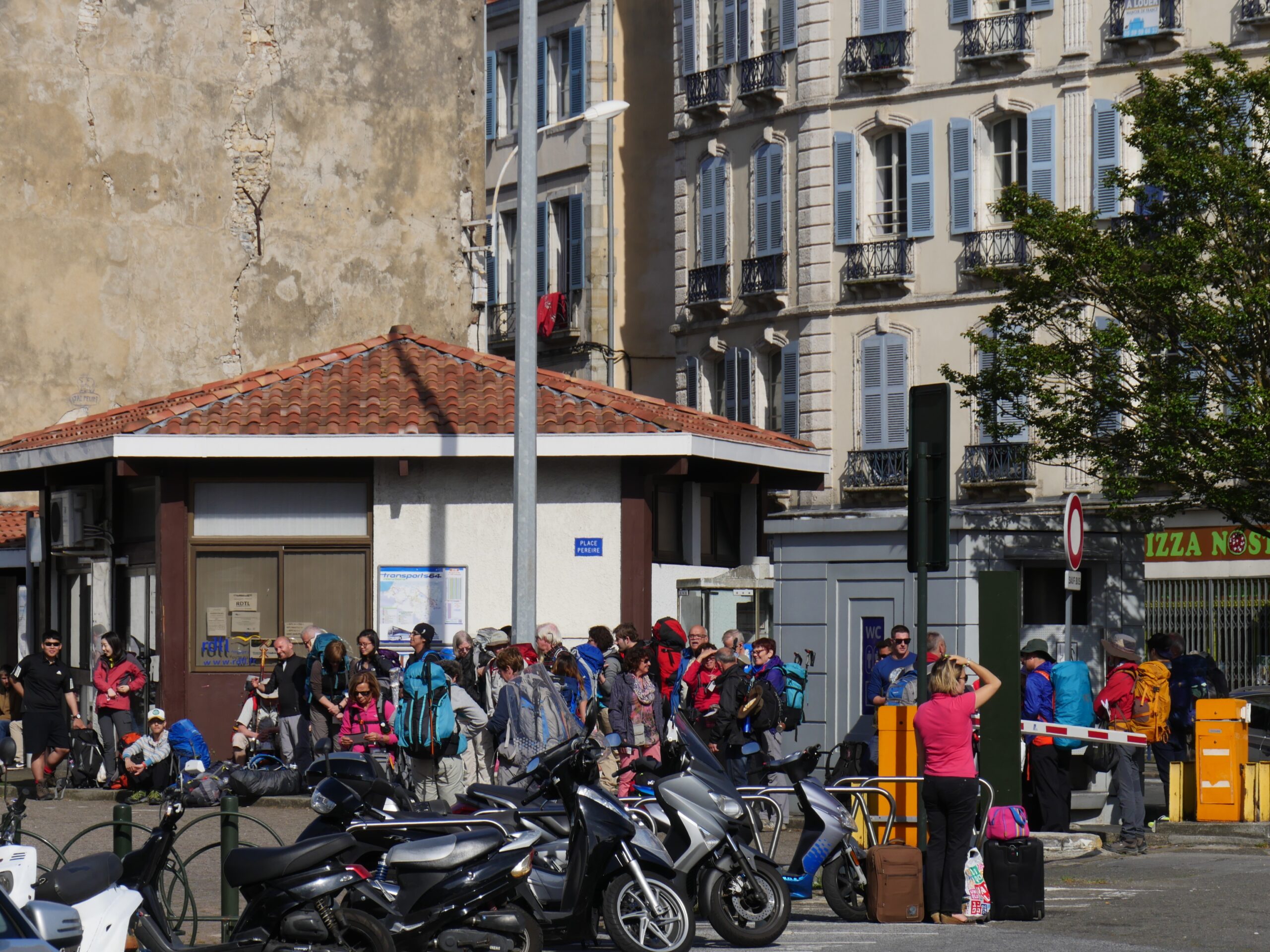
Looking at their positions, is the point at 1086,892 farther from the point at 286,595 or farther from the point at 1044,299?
the point at 1044,299

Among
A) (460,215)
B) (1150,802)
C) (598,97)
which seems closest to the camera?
(1150,802)

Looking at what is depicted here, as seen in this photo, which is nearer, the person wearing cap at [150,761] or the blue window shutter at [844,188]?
the person wearing cap at [150,761]

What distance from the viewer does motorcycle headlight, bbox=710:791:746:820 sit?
11.6 meters

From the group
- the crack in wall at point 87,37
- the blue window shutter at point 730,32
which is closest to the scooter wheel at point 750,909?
the crack in wall at point 87,37

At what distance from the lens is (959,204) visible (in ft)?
124

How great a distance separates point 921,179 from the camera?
38.1 meters

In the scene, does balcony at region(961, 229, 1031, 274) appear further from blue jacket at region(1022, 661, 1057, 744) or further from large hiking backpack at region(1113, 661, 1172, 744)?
blue jacket at region(1022, 661, 1057, 744)

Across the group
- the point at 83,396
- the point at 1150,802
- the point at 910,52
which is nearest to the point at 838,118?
A: the point at 910,52

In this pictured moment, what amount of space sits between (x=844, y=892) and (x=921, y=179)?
26.9 meters

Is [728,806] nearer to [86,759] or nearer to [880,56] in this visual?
[86,759]

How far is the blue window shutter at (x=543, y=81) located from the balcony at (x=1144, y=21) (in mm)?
13180

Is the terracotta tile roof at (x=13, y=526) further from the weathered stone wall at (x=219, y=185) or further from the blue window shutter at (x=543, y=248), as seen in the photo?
the blue window shutter at (x=543, y=248)

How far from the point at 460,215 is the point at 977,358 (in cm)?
1175

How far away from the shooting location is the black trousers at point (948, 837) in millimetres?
12211
